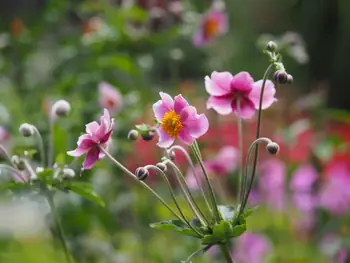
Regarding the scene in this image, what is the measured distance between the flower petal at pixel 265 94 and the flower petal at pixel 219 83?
0.09 feet

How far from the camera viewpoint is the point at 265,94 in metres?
0.82

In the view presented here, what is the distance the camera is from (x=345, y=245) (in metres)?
1.31

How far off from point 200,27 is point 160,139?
89cm

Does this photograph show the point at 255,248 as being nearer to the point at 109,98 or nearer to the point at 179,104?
the point at 109,98

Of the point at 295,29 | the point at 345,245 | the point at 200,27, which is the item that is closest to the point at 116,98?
the point at 200,27

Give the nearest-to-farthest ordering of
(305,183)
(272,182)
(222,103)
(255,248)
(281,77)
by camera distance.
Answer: (281,77)
(222,103)
(255,248)
(305,183)
(272,182)

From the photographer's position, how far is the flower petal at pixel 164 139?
771 mm

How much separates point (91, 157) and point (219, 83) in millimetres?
161

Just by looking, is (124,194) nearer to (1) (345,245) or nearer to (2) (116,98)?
(2) (116,98)

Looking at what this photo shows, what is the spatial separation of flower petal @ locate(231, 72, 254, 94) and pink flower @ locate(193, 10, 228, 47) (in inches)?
31.1

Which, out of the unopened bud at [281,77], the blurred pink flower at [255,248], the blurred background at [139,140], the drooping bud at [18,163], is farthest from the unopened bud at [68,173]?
the blurred pink flower at [255,248]

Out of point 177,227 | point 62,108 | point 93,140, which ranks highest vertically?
point 62,108

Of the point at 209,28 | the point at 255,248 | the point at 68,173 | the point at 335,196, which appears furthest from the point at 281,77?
the point at 335,196

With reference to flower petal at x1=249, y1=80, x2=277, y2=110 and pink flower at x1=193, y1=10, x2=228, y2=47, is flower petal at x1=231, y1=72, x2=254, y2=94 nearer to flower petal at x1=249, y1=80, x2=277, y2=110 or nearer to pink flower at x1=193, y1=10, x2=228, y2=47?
flower petal at x1=249, y1=80, x2=277, y2=110
